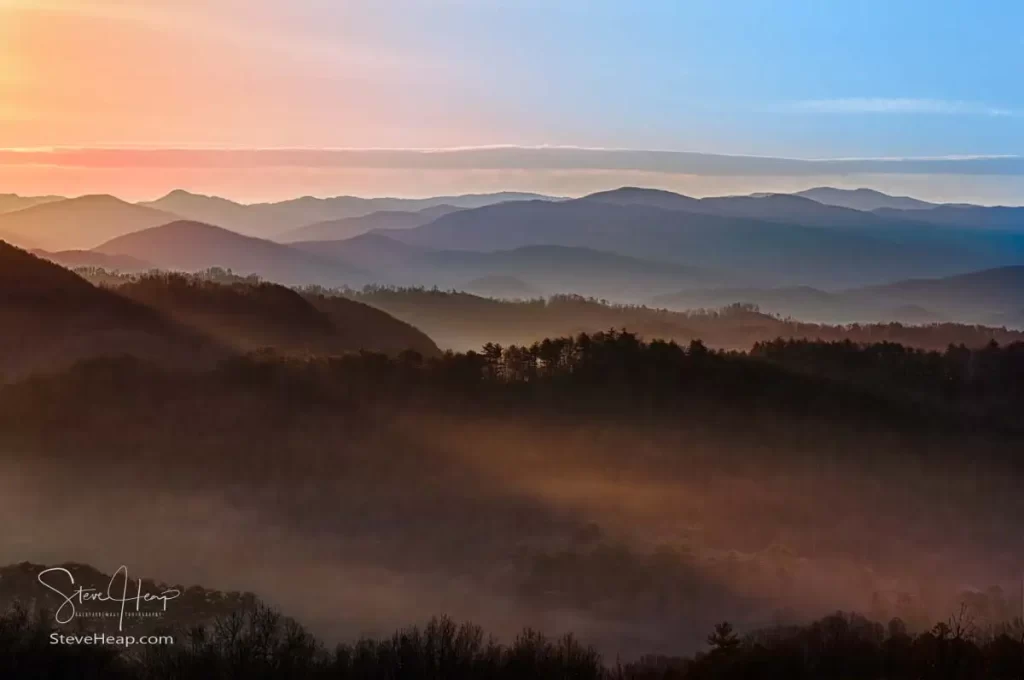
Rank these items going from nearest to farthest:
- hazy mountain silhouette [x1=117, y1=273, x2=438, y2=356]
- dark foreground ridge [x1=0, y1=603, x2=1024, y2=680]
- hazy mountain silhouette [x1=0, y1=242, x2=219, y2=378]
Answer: dark foreground ridge [x1=0, y1=603, x2=1024, y2=680] → hazy mountain silhouette [x1=0, y1=242, x2=219, y2=378] → hazy mountain silhouette [x1=117, y1=273, x2=438, y2=356]

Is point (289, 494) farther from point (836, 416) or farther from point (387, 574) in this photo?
point (836, 416)

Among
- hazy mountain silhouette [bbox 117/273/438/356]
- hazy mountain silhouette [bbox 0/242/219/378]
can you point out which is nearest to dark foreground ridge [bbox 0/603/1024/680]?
hazy mountain silhouette [bbox 0/242/219/378]
